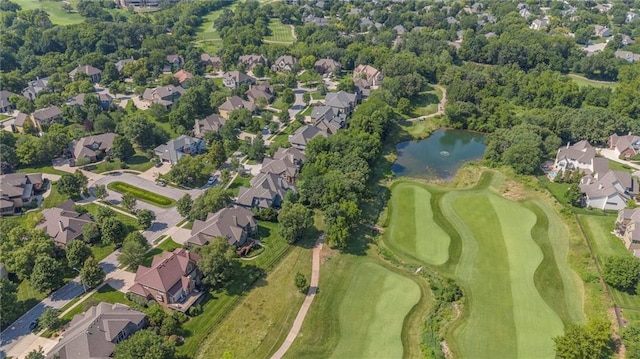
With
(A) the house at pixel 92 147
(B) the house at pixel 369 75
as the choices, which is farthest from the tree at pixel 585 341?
(B) the house at pixel 369 75

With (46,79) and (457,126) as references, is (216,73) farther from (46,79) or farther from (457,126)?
(457,126)

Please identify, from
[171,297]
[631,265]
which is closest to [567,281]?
[631,265]

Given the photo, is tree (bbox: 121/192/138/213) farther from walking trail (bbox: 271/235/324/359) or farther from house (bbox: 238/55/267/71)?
house (bbox: 238/55/267/71)

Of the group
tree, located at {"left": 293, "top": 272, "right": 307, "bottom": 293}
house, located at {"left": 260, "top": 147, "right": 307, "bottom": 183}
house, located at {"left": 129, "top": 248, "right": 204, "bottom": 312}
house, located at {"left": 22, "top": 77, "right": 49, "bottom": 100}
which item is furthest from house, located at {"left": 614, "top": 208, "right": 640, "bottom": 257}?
house, located at {"left": 22, "top": 77, "right": 49, "bottom": 100}

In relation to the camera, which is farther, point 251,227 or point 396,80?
point 396,80

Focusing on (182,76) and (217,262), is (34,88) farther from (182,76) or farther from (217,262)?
(217,262)

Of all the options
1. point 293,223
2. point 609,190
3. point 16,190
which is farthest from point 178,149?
point 609,190
